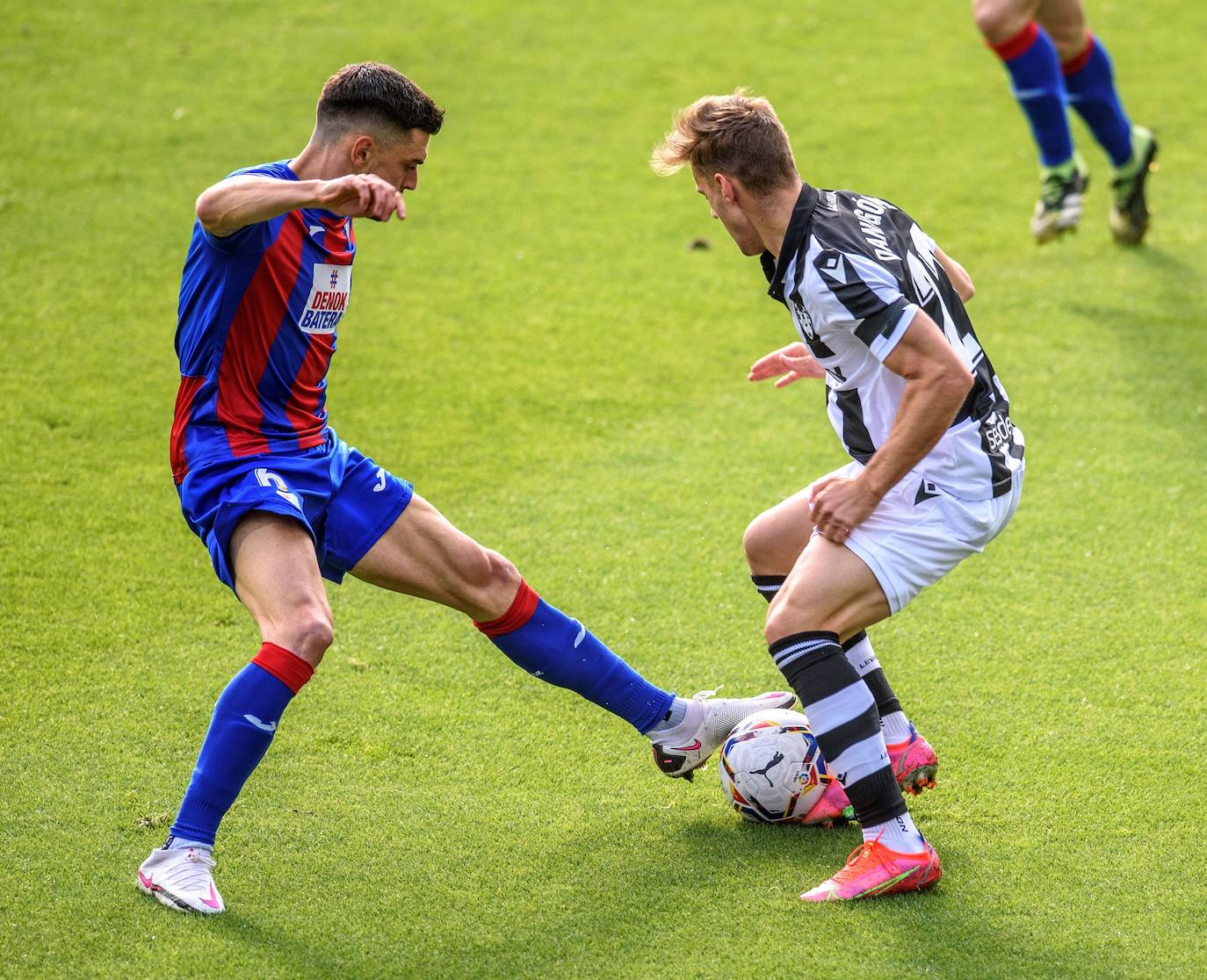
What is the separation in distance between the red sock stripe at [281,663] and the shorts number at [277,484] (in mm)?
383

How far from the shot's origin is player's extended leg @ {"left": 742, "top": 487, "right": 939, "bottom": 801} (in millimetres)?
3695

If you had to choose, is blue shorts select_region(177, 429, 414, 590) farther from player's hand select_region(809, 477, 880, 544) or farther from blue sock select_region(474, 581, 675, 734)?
player's hand select_region(809, 477, 880, 544)

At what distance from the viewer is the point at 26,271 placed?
7.32m

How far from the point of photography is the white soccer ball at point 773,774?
363 centimetres

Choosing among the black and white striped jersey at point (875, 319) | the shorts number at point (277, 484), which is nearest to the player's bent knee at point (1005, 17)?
the black and white striped jersey at point (875, 319)

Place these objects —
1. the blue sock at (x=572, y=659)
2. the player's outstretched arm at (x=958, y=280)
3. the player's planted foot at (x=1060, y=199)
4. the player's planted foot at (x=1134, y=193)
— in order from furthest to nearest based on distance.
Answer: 1. the player's planted foot at (x=1134, y=193)
2. the player's planted foot at (x=1060, y=199)
3. the blue sock at (x=572, y=659)
4. the player's outstretched arm at (x=958, y=280)

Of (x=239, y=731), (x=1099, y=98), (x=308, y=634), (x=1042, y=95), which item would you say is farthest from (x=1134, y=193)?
(x=239, y=731)

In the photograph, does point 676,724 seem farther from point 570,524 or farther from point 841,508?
point 570,524

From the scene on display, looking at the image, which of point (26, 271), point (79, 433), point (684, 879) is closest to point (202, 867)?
point (684, 879)

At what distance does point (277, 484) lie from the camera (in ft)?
11.5

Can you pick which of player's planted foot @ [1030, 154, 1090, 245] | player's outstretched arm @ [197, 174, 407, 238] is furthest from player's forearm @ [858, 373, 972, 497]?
player's planted foot @ [1030, 154, 1090, 245]

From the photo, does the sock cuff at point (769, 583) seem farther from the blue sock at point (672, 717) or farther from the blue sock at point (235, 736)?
the blue sock at point (235, 736)

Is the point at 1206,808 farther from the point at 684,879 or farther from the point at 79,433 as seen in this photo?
the point at 79,433

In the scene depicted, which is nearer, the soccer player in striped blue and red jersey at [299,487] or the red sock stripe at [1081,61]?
the soccer player in striped blue and red jersey at [299,487]
